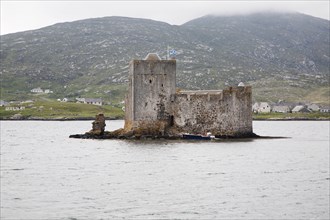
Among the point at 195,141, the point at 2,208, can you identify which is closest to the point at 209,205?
the point at 2,208

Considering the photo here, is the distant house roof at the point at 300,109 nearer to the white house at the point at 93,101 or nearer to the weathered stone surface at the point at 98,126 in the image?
the white house at the point at 93,101

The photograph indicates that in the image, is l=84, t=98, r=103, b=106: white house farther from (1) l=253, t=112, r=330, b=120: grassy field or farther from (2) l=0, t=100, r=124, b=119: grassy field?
(1) l=253, t=112, r=330, b=120: grassy field

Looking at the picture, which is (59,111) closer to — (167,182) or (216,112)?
(216,112)

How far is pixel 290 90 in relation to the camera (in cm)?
19438

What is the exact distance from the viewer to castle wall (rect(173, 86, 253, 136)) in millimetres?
52719

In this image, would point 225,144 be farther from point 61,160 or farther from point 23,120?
point 23,120

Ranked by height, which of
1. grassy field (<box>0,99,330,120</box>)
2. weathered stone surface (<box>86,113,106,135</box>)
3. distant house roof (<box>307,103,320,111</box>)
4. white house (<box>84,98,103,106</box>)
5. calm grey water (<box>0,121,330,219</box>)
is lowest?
calm grey water (<box>0,121,330,219</box>)

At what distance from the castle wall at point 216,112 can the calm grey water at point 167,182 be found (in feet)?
17.1

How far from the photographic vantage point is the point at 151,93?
177 ft

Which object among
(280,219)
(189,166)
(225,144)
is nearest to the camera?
(280,219)

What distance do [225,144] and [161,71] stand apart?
29.5 feet

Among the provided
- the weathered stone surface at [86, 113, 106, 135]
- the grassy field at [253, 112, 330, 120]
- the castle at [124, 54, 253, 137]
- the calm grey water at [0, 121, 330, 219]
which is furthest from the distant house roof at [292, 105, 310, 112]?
the calm grey water at [0, 121, 330, 219]

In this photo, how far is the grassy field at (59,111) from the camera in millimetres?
128625

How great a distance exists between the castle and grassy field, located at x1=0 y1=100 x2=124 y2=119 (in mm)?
72376
